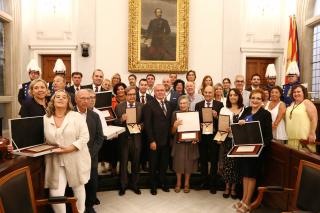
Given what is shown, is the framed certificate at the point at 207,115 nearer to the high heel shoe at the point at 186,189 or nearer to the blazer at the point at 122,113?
the blazer at the point at 122,113

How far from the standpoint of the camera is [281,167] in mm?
3654

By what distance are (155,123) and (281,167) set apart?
1.90 meters

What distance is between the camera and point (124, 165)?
189 inches

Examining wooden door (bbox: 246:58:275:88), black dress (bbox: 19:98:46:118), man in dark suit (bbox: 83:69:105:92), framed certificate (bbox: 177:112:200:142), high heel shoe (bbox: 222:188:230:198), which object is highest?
wooden door (bbox: 246:58:275:88)

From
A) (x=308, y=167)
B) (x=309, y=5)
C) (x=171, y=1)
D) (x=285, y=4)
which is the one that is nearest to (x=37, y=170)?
(x=308, y=167)

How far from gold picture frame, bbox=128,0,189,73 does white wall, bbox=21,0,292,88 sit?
0.79 ft

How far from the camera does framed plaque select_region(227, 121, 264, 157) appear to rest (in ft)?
12.1

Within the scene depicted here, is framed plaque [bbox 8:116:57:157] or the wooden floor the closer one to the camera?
framed plaque [bbox 8:116:57:157]

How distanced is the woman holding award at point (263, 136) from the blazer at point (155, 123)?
1197 mm

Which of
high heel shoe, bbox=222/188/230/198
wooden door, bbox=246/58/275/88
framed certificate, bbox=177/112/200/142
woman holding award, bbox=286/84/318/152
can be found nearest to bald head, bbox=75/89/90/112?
framed certificate, bbox=177/112/200/142

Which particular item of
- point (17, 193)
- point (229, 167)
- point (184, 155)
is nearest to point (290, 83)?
point (229, 167)

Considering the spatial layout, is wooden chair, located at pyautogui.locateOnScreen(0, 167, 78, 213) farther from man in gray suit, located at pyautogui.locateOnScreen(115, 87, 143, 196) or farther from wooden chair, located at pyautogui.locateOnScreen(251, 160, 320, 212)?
man in gray suit, located at pyautogui.locateOnScreen(115, 87, 143, 196)

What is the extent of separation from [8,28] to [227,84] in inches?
238

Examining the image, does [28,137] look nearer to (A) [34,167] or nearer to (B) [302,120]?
(A) [34,167]
